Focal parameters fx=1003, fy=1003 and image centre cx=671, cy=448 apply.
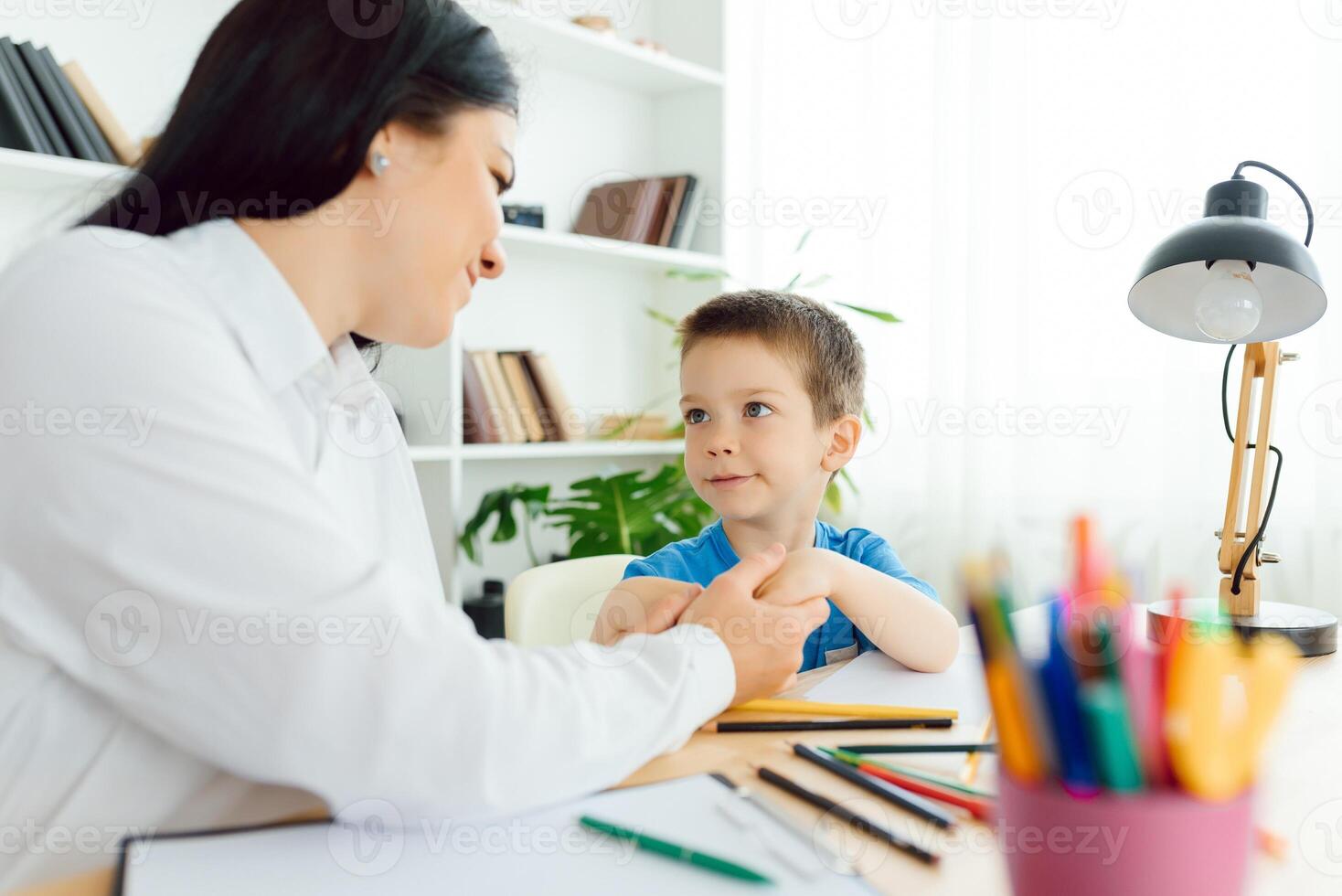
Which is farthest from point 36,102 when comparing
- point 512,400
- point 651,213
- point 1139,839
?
point 1139,839

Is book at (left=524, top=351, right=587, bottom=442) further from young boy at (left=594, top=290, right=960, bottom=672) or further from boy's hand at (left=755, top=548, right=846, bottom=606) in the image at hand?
boy's hand at (left=755, top=548, right=846, bottom=606)

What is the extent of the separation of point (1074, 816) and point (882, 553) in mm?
974

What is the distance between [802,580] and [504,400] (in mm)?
1815

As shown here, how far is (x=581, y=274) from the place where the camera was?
10.2ft

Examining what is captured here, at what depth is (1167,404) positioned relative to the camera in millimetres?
2223

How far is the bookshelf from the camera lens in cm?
257

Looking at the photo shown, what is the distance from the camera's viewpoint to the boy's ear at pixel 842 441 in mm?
1494

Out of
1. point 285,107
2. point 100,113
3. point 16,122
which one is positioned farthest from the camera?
point 100,113

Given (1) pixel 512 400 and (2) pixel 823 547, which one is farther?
(1) pixel 512 400

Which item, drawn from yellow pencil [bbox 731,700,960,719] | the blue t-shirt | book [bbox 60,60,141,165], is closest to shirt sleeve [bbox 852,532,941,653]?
the blue t-shirt

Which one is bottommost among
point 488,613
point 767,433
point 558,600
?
point 488,613

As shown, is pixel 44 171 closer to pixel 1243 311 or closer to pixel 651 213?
pixel 651 213

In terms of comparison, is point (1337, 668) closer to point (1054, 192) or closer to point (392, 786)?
point (392, 786)

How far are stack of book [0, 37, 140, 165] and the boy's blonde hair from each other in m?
1.10
